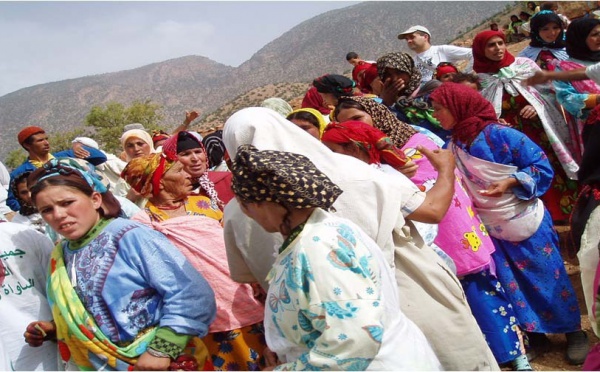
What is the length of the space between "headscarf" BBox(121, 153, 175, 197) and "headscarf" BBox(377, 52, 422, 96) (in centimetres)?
247

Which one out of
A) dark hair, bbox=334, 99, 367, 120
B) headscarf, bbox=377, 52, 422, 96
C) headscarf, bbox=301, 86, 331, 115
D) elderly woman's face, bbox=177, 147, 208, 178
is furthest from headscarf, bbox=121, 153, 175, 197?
headscarf, bbox=301, 86, 331, 115

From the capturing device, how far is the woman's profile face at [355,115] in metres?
3.38

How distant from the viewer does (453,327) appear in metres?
2.15

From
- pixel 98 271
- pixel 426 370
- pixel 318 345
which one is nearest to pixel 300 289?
pixel 318 345

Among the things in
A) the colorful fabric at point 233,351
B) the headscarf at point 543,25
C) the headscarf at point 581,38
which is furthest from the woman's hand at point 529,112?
the colorful fabric at point 233,351

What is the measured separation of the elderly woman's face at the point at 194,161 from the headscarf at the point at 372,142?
990 millimetres

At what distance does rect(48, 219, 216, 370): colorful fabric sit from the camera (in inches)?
86.1

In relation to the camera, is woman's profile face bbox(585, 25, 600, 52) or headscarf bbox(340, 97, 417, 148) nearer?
headscarf bbox(340, 97, 417, 148)

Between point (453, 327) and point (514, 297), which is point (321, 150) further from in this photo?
point (514, 297)

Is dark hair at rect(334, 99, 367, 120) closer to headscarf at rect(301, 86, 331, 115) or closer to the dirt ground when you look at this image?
headscarf at rect(301, 86, 331, 115)

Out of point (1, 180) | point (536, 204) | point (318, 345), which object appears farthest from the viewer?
point (1, 180)

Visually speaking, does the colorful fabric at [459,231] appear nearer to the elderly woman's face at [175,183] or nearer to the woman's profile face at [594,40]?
the elderly woman's face at [175,183]

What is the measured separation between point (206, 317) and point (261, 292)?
334 mm

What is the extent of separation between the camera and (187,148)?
11.5 ft
